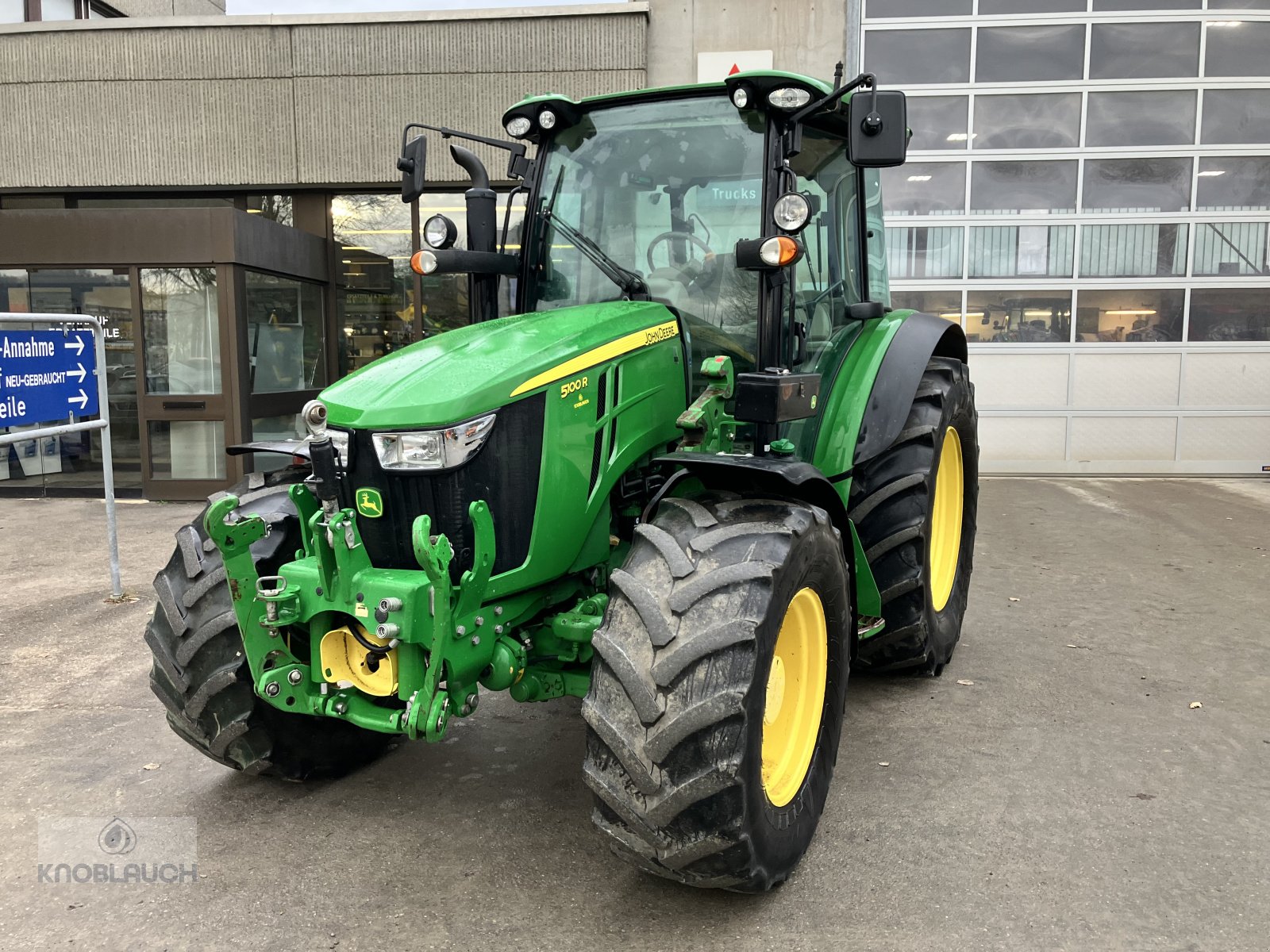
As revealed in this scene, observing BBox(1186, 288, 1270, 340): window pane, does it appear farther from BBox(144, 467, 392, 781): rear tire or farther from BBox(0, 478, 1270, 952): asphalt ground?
BBox(144, 467, 392, 781): rear tire

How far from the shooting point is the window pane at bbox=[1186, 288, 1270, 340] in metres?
10.1

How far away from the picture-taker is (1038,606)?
5672 millimetres

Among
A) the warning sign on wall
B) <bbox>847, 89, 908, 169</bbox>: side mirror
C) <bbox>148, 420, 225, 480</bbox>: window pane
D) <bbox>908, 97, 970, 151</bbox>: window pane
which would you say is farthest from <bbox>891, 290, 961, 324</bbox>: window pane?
<bbox>847, 89, 908, 169</bbox>: side mirror

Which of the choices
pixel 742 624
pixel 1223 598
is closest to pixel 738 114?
pixel 742 624

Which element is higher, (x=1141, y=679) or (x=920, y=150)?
(x=920, y=150)

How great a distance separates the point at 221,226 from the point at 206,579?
6.53m

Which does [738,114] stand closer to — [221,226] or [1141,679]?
[1141,679]

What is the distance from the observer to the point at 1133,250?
32.9ft

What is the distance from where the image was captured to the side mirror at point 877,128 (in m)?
3.00

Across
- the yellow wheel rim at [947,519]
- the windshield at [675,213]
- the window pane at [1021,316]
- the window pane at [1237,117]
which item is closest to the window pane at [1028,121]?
the window pane at [1237,117]

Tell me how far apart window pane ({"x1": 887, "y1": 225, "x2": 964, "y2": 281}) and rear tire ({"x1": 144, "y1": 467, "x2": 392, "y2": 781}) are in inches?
323

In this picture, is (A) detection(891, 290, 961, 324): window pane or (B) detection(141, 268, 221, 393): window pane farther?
(A) detection(891, 290, 961, 324): window pane

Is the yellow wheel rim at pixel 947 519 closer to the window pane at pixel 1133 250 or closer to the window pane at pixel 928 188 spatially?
the window pane at pixel 928 188

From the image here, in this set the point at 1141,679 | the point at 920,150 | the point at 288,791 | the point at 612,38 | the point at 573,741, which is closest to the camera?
the point at 288,791
